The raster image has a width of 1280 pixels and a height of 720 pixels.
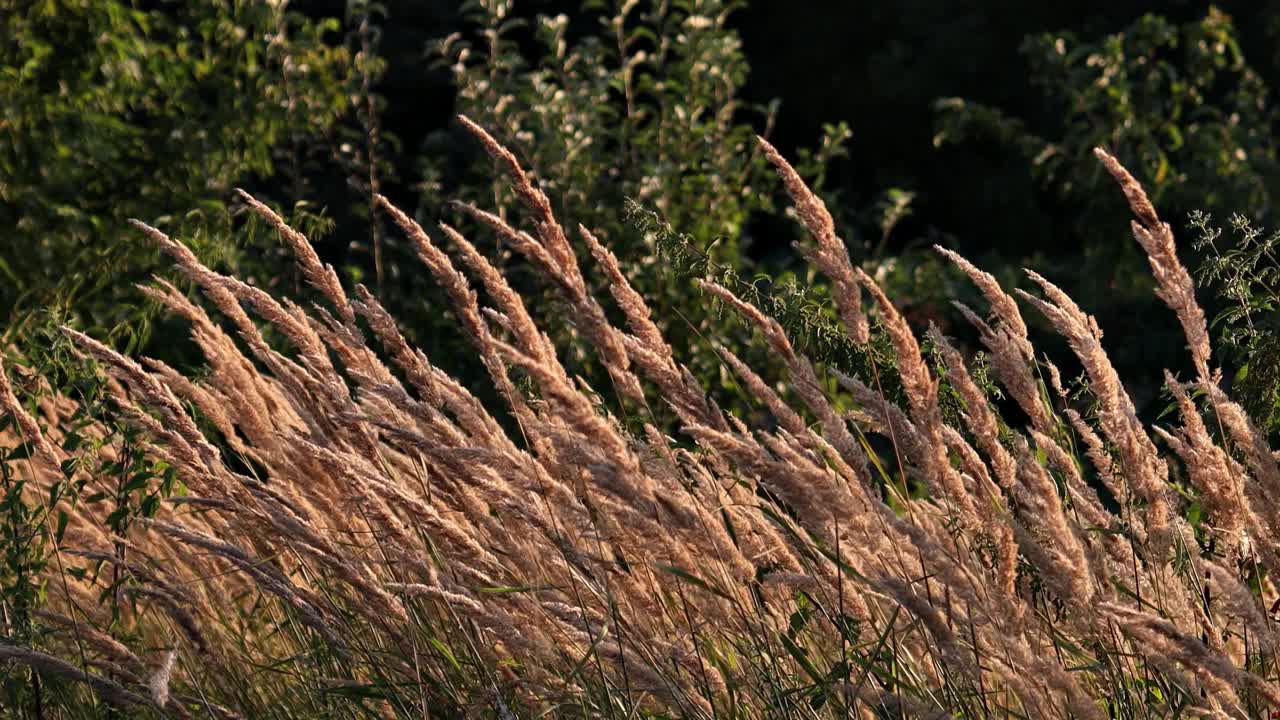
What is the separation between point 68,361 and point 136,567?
1231mm

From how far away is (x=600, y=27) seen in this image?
13.8 meters

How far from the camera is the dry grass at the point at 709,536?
2088 mm

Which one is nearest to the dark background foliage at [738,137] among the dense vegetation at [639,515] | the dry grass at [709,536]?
the dense vegetation at [639,515]

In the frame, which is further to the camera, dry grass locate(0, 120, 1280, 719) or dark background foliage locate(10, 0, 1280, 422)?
dark background foliage locate(10, 0, 1280, 422)

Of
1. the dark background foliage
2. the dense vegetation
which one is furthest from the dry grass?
the dark background foliage

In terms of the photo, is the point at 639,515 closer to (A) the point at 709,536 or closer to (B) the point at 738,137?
(A) the point at 709,536

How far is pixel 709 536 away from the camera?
86.5 inches

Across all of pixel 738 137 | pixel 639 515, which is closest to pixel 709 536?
pixel 639 515

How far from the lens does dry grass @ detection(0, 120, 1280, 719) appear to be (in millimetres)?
2088

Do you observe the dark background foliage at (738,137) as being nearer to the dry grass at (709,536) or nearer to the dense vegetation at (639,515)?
the dense vegetation at (639,515)

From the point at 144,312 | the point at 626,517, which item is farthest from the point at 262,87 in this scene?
the point at 626,517

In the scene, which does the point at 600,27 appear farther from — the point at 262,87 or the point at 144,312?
the point at 144,312

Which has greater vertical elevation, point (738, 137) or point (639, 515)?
point (639, 515)

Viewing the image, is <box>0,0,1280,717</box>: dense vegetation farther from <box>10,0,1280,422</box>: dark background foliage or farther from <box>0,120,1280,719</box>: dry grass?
<box>10,0,1280,422</box>: dark background foliage
